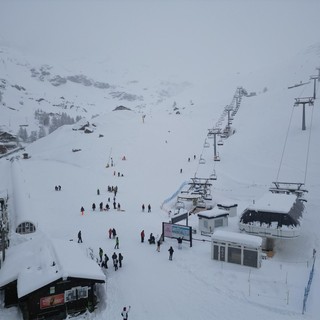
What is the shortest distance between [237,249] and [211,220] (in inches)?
253

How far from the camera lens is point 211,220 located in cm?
2661

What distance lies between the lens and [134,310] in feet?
52.1

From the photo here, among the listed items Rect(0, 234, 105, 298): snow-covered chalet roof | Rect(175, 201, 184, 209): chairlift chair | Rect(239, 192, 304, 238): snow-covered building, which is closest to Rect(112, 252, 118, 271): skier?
Rect(0, 234, 105, 298): snow-covered chalet roof

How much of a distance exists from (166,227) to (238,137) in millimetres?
34484

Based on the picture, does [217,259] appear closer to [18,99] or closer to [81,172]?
[81,172]

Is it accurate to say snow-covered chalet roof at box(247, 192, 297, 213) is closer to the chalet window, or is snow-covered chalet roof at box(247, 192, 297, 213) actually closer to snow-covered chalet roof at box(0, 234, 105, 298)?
the chalet window

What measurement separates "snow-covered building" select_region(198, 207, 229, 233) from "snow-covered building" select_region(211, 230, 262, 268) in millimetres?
5601

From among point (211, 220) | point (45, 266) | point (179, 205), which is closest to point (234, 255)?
point (211, 220)

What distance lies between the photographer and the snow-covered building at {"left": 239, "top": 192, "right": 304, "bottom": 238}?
72.8ft

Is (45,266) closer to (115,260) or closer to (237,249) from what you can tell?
(115,260)

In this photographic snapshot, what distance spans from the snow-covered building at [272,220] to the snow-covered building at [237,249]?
9.27 ft

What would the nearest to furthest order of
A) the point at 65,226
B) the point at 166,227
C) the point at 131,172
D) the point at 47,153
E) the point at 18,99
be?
1. the point at 166,227
2. the point at 65,226
3. the point at 131,172
4. the point at 47,153
5. the point at 18,99

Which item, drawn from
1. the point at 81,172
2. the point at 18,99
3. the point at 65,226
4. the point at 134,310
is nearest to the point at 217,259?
the point at 134,310

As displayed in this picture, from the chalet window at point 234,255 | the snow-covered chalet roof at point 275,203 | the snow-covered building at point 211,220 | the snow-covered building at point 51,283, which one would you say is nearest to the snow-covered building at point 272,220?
the snow-covered chalet roof at point 275,203
